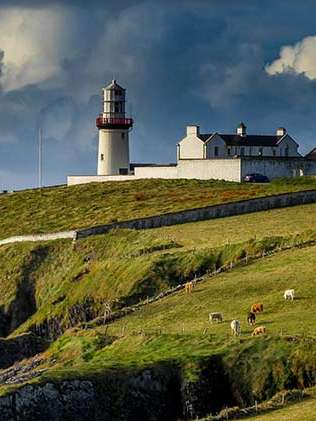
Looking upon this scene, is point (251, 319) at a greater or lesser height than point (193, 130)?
lesser

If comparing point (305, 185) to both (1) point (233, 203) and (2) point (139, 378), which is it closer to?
(1) point (233, 203)

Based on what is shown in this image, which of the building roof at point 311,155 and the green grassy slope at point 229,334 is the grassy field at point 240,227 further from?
the building roof at point 311,155

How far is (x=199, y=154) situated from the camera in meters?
145

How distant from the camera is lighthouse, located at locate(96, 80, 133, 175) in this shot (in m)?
148

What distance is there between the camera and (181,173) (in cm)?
13950

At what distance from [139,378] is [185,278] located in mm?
27436

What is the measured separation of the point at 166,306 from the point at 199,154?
247 feet

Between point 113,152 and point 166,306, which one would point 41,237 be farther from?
point 113,152

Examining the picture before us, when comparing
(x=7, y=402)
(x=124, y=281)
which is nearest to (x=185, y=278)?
(x=124, y=281)

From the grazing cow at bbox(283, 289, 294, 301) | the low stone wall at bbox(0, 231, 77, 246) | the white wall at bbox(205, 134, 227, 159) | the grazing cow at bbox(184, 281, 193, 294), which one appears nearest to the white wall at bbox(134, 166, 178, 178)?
the white wall at bbox(205, 134, 227, 159)

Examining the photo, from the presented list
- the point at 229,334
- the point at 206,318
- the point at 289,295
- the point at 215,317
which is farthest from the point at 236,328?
the point at 289,295

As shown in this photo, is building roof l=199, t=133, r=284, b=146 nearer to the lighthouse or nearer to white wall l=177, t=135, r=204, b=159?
white wall l=177, t=135, r=204, b=159

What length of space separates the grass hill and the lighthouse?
2167 centimetres

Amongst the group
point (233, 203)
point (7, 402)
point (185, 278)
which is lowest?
point (7, 402)
